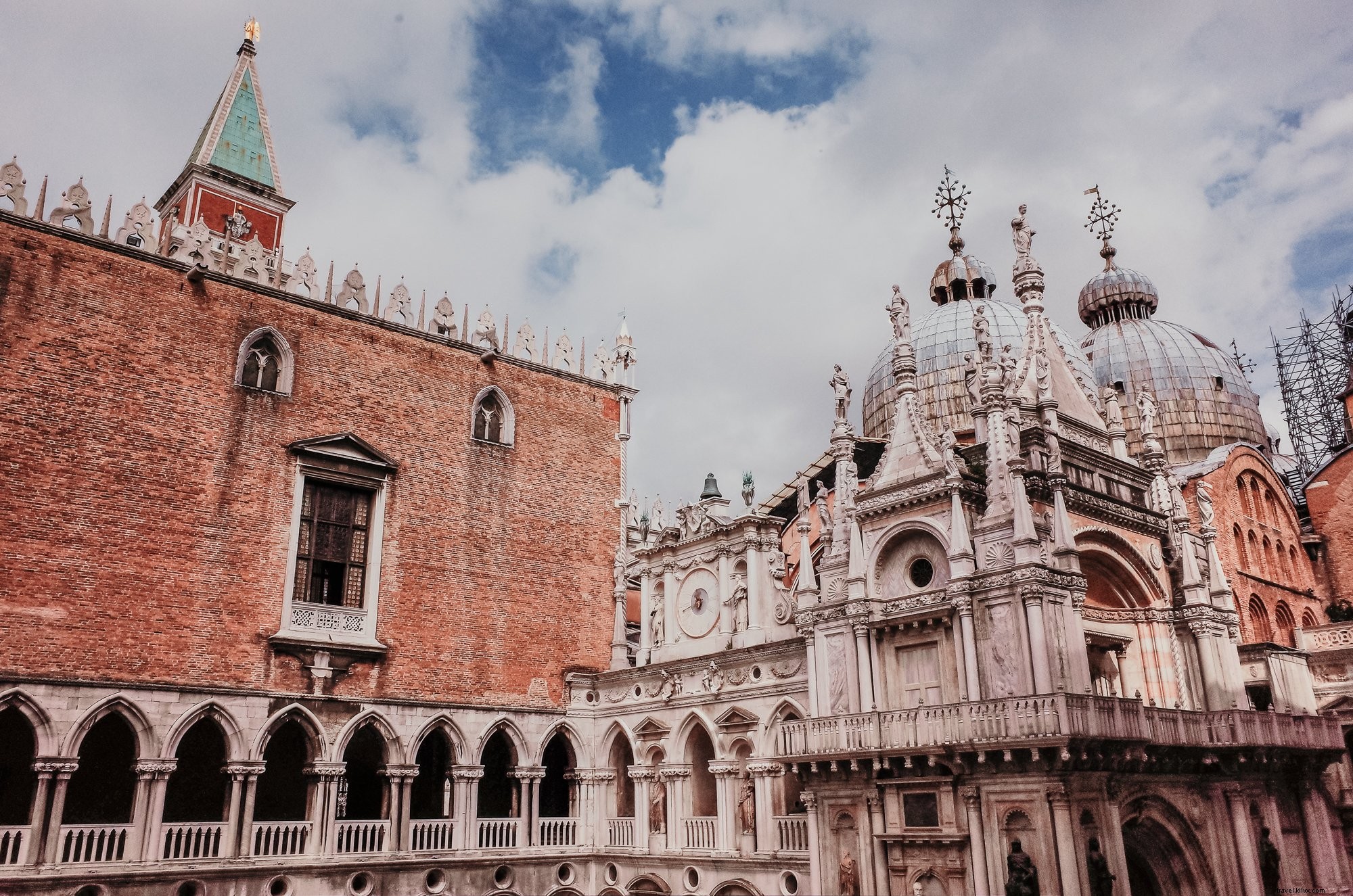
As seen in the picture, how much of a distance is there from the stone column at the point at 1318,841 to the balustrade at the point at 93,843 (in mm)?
23209

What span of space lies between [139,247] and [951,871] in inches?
786

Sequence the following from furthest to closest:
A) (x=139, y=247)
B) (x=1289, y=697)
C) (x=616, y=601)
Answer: (x=616, y=601) → (x=1289, y=697) → (x=139, y=247)

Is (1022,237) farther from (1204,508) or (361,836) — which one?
(361,836)

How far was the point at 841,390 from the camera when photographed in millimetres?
24062

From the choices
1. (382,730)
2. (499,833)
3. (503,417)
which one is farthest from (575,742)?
(503,417)

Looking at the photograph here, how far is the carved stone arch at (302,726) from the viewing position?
21172 millimetres

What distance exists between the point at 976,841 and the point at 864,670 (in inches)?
150

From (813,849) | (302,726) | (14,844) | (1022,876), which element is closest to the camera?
(1022,876)

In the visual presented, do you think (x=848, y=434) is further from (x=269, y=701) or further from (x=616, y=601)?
(x=269, y=701)

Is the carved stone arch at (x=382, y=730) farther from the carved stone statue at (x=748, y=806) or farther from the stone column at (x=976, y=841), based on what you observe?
the stone column at (x=976, y=841)

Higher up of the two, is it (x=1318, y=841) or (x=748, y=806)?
(x=748, y=806)

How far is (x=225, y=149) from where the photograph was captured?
39.1 meters

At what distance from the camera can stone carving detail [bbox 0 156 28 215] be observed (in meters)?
20.9

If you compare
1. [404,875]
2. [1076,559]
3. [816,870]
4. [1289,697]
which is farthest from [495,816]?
[1289,697]
